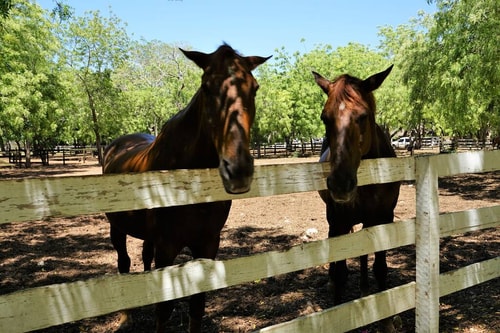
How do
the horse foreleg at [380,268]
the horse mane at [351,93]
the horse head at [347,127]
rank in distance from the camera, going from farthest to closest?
1. the horse foreleg at [380,268]
2. the horse mane at [351,93]
3. the horse head at [347,127]

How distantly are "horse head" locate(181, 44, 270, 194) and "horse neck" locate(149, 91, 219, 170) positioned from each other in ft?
0.61

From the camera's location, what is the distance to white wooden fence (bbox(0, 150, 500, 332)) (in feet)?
5.04

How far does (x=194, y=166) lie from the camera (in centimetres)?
263

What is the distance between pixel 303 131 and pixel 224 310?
1331 inches

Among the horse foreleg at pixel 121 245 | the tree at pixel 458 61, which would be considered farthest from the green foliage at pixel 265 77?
the horse foreleg at pixel 121 245

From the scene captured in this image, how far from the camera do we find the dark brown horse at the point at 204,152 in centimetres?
194

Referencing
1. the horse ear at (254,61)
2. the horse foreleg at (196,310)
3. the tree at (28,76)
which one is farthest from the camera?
the tree at (28,76)

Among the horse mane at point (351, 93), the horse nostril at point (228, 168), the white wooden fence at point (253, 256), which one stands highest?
the horse mane at point (351, 93)

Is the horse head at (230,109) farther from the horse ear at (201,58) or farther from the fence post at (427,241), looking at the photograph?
the fence post at (427,241)

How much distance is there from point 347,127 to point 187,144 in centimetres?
116

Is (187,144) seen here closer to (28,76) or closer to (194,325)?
(194,325)

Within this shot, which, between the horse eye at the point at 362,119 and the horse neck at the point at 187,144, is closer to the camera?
the horse neck at the point at 187,144

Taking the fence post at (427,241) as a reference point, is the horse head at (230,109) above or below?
above

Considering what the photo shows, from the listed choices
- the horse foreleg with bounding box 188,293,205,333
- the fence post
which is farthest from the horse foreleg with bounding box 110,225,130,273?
the fence post
